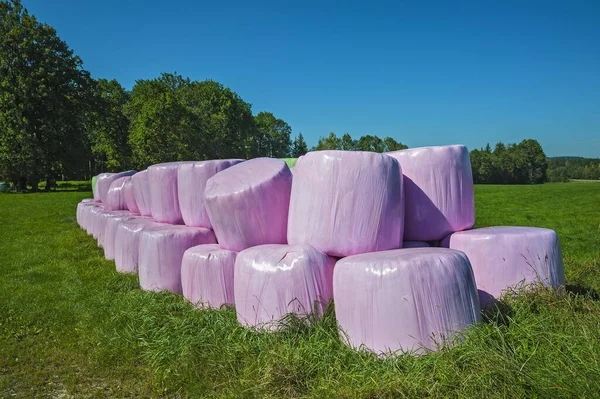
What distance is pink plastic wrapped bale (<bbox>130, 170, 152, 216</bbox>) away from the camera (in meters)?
7.02

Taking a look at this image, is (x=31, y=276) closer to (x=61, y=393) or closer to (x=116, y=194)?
(x=116, y=194)

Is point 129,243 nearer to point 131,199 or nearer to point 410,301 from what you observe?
point 131,199

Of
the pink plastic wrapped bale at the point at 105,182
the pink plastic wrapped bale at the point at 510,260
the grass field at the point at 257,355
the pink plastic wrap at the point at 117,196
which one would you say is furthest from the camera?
the pink plastic wrapped bale at the point at 105,182

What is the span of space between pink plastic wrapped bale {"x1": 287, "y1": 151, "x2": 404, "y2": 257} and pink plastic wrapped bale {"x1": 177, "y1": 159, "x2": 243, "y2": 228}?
1.84 meters

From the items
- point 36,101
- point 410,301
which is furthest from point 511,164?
point 410,301

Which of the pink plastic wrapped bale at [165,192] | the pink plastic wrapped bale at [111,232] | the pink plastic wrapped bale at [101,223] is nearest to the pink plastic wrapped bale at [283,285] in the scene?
the pink plastic wrapped bale at [165,192]

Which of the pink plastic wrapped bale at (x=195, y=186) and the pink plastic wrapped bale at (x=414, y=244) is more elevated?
the pink plastic wrapped bale at (x=195, y=186)

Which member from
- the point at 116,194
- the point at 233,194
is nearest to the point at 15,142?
the point at 116,194

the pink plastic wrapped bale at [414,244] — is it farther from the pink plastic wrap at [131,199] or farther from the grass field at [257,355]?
the pink plastic wrap at [131,199]

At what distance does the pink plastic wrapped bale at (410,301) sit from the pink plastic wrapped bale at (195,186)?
8.75 feet

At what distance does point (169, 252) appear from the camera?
536cm

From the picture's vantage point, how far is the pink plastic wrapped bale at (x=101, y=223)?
343 inches

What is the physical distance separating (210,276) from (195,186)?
1.33 metres

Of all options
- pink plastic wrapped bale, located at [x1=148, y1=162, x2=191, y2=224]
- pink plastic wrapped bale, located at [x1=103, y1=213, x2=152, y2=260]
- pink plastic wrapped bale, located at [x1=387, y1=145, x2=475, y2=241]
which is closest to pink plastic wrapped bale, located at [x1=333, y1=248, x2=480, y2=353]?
pink plastic wrapped bale, located at [x1=387, y1=145, x2=475, y2=241]
